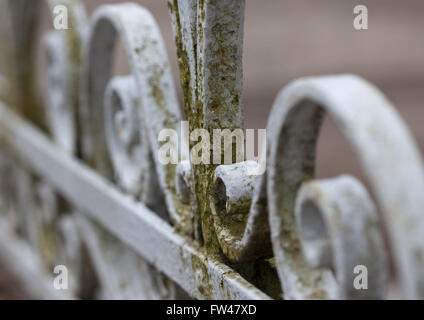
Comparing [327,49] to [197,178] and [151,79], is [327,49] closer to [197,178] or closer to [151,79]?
[151,79]

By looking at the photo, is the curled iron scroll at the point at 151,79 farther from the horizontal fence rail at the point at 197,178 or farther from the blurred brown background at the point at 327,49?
the blurred brown background at the point at 327,49

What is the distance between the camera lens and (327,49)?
498 cm

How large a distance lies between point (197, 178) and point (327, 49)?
440cm

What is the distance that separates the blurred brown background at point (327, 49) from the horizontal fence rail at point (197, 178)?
2418 mm

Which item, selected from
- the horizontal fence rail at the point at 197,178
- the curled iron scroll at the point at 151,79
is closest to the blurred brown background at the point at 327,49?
the horizontal fence rail at the point at 197,178

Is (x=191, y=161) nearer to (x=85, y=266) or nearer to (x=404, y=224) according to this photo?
(x=404, y=224)

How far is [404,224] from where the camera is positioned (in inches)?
17.3

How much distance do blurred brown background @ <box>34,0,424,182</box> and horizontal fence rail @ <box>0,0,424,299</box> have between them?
7.93ft

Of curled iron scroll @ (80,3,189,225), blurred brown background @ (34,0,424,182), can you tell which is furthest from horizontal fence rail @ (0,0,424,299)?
blurred brown background @ (34,0,424,182)

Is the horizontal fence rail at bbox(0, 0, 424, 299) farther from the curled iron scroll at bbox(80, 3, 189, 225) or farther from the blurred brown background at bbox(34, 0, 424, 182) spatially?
the blurred brown background at bbox(34, 0, 424, 182)

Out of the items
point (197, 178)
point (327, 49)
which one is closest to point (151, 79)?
point (197, 178)

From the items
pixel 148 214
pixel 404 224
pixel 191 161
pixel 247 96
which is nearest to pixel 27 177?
pixel 148 214

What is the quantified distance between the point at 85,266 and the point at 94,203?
217mm
